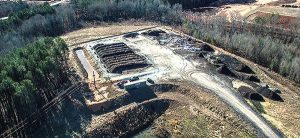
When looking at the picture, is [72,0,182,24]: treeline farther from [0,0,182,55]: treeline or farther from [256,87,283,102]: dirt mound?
[256,87,283,102]: dirt mound

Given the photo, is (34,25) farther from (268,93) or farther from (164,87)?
(268,93)

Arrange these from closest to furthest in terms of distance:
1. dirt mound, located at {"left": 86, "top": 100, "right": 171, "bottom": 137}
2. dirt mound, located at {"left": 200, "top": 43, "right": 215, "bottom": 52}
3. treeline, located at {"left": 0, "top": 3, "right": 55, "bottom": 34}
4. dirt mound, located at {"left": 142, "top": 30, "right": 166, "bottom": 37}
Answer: dirt mound, located at {"left": 86, "top": 100, "right": 171, "bottom": 137} → dirt mound, located at {"left": 200, "top": 43, "right": 215, "bottom": 52} → treeline, located at {"left": 0, "top": 3, "right": 55, "bottom": 34} → dirt mound, located at {"left": 142, "top": 30, "right": 166, "bottom": 37}

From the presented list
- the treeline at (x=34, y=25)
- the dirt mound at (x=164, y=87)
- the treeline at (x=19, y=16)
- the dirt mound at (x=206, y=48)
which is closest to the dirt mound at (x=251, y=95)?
the dirt mound at (x=164, y=87)

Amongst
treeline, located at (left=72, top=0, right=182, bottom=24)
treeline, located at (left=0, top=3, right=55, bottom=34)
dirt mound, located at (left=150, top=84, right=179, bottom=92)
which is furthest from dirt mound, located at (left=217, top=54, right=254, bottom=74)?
treeline, located at (left=0, top=3, right=55, bottom=34)

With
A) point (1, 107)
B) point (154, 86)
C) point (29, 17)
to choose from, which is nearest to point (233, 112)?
point (154, 86)

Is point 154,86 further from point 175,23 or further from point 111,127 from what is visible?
point 175,23

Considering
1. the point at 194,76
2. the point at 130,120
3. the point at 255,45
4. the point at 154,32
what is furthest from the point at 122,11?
the point at 130,120

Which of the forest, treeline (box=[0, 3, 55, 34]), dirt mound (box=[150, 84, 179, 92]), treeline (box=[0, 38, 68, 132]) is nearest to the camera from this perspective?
treeline (box=[0, 38, 68, 132])
